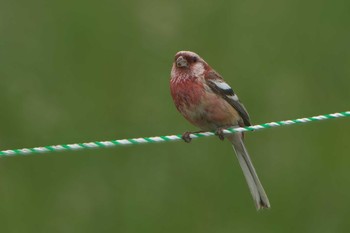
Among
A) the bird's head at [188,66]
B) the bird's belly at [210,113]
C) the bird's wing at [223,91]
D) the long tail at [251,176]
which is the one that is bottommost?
the long tail at [251,176]

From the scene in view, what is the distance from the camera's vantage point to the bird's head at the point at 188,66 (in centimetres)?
577

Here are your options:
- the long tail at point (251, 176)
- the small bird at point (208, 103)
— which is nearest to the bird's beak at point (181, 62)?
the small bird at point (208, 103)

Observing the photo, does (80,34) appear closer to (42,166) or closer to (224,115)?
(42,166)

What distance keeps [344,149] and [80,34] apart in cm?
238

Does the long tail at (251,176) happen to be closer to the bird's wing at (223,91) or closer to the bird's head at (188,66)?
the bird's wing at (223,91)

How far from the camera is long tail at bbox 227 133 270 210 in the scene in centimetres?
556

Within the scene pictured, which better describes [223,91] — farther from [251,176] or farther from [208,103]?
[251,176]

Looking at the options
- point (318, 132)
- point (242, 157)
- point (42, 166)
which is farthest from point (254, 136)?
point (242, 157)

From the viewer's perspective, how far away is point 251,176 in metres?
5.61

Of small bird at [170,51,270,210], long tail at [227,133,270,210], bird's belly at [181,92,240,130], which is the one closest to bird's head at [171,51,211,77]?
small bird at [170,51,270,210]

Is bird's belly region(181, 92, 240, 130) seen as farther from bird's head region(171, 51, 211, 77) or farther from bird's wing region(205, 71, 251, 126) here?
bird's head region(171, 51, 211, 77)

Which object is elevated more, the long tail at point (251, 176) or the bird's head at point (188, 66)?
the bird's head at point (188, 66)

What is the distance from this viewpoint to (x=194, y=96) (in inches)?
223

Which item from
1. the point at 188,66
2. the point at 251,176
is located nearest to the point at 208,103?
the point at 188,66
